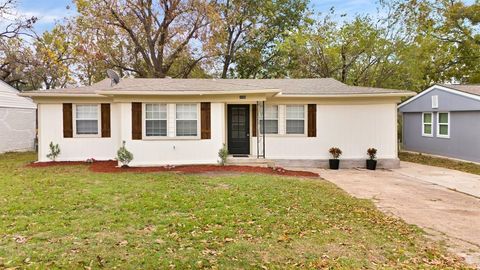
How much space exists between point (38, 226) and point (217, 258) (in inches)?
122

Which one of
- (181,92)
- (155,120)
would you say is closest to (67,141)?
(155,120)

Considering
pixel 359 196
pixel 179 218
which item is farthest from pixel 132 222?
pixel 359 196

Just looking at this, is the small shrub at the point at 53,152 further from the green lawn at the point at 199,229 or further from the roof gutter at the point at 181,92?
the green lawn at the point at 199,229

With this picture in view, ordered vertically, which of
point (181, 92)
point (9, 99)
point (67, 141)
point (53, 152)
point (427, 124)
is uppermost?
point (9, 99)

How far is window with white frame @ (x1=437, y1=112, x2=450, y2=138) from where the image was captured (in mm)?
15788

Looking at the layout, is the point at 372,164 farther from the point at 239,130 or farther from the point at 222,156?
the point at 222,156

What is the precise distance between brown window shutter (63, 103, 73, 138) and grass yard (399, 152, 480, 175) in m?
15.2

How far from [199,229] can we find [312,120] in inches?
352

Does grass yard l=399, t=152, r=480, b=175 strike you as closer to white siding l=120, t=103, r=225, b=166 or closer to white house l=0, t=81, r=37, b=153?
white siding l=120, t=103, r=225, b=166

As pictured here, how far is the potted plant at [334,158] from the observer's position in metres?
12.9

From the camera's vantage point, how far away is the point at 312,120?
43.2ft

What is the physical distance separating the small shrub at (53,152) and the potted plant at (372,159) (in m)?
12.4

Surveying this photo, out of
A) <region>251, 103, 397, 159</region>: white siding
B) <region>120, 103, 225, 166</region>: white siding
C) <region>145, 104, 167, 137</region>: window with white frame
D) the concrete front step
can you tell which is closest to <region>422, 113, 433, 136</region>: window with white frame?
<region>251, 103, 397, 159</region>: white siding

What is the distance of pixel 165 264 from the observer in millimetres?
3959
